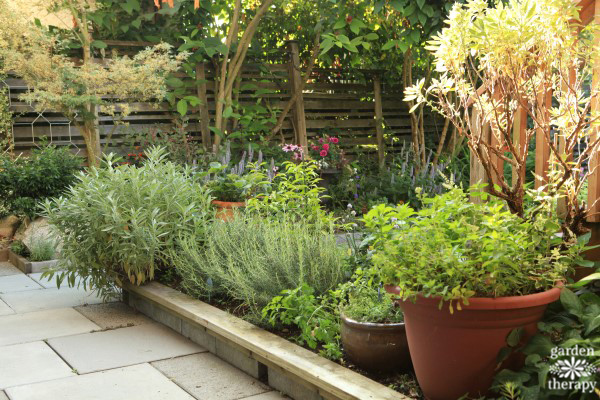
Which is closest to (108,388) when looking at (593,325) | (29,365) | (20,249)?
(29,365)

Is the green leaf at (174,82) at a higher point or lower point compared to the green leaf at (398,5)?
lower

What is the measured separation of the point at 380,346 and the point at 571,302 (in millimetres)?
759

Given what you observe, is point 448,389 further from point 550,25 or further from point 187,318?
point 187,318

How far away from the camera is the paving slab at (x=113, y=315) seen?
4.08 metres

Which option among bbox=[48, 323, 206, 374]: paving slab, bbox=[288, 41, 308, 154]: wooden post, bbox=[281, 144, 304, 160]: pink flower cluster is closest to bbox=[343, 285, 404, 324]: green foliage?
bbox=[48, 323, 206, 374]: paving slab

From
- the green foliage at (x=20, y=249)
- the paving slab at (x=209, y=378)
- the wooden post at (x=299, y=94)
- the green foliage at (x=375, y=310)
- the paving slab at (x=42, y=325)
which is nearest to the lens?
the green foliage at (x=375, y=310)

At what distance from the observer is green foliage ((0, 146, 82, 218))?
626 centimetres

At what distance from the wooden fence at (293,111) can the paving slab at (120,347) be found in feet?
11.7

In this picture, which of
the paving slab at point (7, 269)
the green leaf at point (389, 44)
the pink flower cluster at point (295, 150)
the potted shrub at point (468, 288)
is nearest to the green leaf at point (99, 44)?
the pink flower cluster at point (295, 150)

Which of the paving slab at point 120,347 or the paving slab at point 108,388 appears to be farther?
the paving slab at point 120,347

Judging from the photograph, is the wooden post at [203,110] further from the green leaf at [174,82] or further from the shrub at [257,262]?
the shrub at [257,262]

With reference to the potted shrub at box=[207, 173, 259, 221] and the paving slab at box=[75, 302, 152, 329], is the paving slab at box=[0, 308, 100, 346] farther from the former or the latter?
the potted shrub at box=[207, 173, 259, 221]

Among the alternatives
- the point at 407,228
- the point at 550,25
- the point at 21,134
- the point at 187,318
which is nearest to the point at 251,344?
the point at 187,318

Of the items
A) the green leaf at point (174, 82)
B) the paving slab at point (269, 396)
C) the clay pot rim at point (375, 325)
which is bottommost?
the paving slab at point (269, 396)
